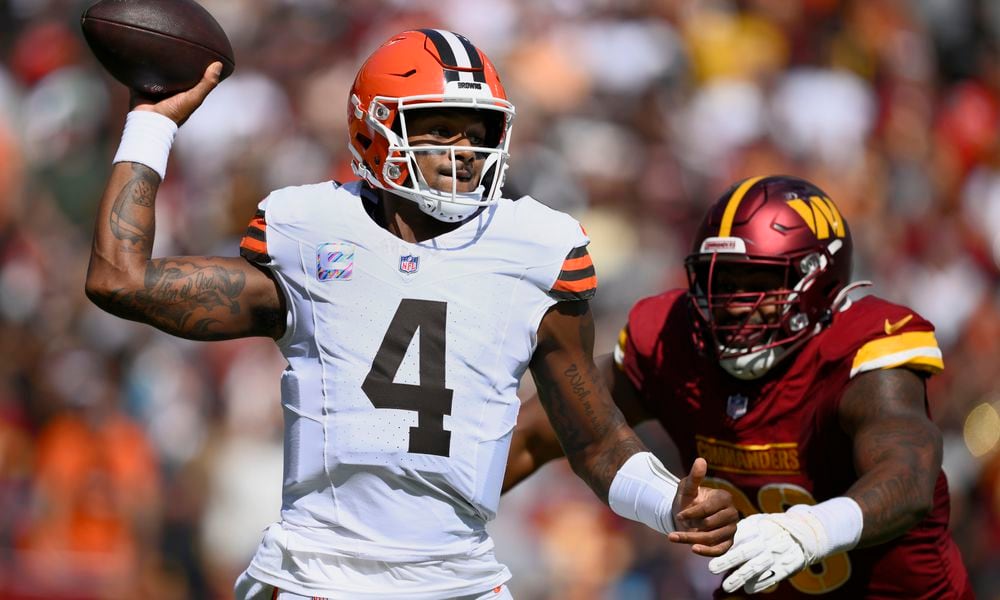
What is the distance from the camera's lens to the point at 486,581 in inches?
118

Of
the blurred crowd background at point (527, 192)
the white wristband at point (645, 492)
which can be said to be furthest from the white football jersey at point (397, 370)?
the blurred crowd background at point (527, 192)

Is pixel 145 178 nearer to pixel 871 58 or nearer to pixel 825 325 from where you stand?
pixel 825 325

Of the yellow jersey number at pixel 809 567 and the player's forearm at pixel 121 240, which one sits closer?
the player's forearm at pixel 121 240

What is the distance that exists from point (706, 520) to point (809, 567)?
3.07 feet

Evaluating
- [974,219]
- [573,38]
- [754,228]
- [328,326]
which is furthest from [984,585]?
[328,326]

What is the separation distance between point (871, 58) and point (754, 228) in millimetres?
5359

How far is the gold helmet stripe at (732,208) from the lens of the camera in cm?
378

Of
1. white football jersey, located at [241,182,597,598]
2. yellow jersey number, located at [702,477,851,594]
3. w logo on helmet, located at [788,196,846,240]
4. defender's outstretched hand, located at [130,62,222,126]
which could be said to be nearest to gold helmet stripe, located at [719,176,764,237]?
w logo on helmet, located at [788,196,846,240]

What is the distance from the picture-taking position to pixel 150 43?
3100 millimetres

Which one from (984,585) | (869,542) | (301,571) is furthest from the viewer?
(984,585)

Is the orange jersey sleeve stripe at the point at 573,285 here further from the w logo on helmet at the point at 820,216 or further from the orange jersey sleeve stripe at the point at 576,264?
the w logo on helmet at the point at 820,216

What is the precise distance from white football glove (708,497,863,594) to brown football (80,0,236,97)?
1.64 meters

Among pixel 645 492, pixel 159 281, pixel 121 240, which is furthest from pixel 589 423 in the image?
pixel 121 240

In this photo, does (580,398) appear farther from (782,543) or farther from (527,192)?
(527,192)
